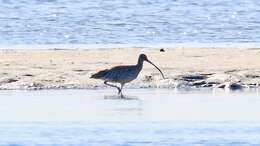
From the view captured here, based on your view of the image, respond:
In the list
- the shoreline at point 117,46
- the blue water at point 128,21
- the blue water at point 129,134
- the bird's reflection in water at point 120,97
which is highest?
the blue water at point 128,21

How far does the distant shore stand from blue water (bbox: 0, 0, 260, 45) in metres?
3.09

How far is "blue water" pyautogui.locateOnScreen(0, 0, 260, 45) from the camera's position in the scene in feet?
82.0

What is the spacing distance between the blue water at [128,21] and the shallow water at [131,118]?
27.0 feet

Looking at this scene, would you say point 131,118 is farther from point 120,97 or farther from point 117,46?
point 117,46

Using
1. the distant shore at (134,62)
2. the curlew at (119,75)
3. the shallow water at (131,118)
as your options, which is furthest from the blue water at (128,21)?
the shallow water at (131,118)

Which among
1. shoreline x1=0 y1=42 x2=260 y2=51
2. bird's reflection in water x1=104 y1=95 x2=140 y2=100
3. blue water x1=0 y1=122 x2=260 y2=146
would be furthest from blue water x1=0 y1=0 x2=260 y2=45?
blue water x1=0 y1=122 x2=260 y2=146

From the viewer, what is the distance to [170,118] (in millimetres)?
13594

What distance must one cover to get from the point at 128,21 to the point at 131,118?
15.5m

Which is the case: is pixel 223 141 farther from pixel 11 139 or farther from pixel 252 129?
pixel 11 139

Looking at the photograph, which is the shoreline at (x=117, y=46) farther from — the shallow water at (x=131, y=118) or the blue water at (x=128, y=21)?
the shallow water at (x=131, y=118)

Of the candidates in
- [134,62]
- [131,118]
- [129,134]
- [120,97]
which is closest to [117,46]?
[134,62]

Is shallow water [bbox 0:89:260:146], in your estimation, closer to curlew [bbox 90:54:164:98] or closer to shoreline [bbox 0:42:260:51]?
curlew [bbox 90:54:164:98]

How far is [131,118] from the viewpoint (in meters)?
13.6

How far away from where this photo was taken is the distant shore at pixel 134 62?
17.2 metres
